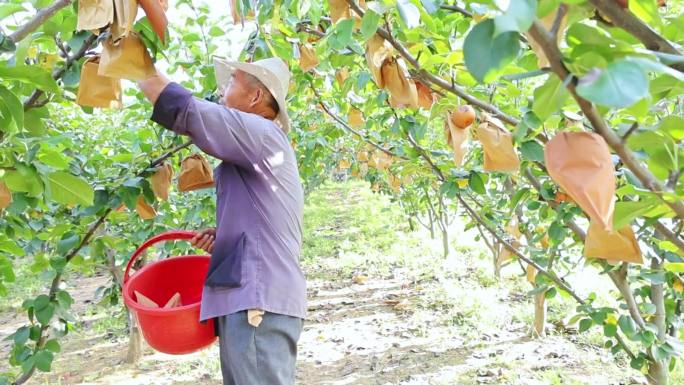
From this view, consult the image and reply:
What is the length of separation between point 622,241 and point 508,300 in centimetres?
494

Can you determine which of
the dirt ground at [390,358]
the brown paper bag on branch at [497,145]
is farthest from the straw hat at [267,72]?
the dirt ground at [390,358]

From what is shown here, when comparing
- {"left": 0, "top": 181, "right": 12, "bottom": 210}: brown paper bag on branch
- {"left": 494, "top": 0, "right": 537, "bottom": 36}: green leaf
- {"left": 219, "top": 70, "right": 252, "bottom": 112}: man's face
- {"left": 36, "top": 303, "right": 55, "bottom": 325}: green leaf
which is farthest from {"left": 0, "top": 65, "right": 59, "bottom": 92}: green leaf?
{"left": 36, "top": 303, "right": 55, "bottom": 325}: green leaf

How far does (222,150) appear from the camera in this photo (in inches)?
53.0

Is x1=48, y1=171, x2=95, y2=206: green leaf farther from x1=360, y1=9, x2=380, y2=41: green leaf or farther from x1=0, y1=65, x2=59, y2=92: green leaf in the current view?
x1=360, y1=9, x2=380, y2=41: green leaf

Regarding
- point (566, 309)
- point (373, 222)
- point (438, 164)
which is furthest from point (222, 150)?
point (373, 222)

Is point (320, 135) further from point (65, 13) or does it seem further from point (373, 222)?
point (373, 222)

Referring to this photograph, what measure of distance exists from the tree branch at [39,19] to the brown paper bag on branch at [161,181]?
80 centimetres

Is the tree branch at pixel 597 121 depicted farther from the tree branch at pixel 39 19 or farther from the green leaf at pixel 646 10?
the tree branch at pixel 39 19

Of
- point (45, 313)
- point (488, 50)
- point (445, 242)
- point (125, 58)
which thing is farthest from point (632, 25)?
point (445, 242)

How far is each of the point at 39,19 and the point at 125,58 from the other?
184 millimetres

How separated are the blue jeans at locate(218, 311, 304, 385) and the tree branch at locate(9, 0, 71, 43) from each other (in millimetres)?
882

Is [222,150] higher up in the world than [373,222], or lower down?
higher up

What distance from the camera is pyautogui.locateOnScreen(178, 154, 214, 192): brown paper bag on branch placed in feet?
5.76

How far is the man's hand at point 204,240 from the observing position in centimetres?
169
